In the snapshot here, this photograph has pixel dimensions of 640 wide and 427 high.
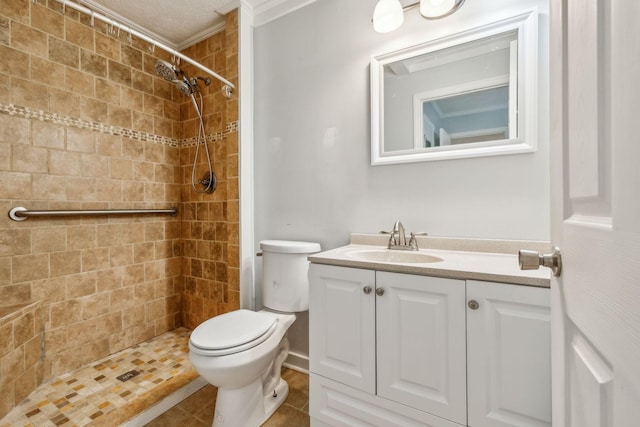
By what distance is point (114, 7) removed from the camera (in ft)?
6.36

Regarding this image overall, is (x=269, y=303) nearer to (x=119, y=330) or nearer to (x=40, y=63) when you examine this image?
(x=119, y=330)

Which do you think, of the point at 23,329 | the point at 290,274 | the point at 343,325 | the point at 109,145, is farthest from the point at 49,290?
the point at 343,325

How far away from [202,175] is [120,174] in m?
0.55

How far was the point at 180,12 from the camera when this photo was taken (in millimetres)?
2008

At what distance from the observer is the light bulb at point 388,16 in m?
1.38

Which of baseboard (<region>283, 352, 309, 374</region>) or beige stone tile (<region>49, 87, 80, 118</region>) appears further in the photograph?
baseboard (<region>283, 352, 309, 374</region>)

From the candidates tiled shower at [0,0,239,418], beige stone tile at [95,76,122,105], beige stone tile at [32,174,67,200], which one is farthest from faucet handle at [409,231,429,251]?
beige stone tile at [95,76,122,105]

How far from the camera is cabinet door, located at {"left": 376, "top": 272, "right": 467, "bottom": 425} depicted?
0.98 meters

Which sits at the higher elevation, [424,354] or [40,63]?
[40,63]

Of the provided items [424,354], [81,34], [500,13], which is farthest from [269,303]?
[81,34]

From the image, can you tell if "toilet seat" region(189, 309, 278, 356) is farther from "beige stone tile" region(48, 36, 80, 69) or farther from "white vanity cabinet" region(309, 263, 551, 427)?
"beige stone tile" region(48, 36, 80, 69)

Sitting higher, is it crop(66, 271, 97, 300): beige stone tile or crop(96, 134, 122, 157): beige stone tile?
crop(96, 134, 122, 157): beige stone tile

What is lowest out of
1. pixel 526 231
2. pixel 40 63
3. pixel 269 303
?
pixel 269 303

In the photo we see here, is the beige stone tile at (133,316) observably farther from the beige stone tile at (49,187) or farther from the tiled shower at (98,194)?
the beige stone tile at (49,187)
